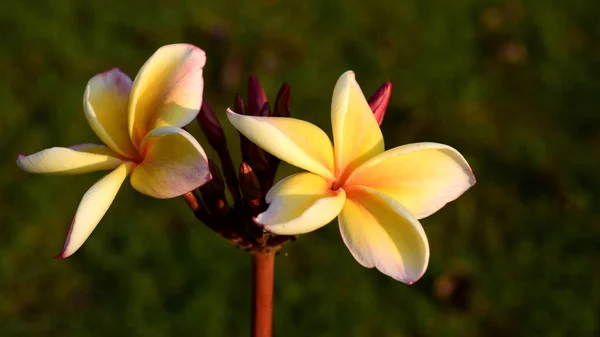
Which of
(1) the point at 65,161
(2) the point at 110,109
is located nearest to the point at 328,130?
(2) the point at 110,109

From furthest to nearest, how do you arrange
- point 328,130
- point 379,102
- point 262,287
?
point 328,130
point 379,102
point 262,287

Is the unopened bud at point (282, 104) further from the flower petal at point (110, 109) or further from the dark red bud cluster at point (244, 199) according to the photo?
the flower petal at point (110, 109)

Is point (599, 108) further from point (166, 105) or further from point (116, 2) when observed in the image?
point (166, 105)

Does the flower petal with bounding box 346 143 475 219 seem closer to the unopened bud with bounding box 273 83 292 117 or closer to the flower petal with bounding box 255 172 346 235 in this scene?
the flower petal with bounding box 255 172 346 235

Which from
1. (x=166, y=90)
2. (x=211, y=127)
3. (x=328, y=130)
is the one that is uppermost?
(x=166, y=90)

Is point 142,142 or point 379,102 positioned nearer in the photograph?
point 142,142

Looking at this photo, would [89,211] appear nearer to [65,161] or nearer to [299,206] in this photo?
[65,161]

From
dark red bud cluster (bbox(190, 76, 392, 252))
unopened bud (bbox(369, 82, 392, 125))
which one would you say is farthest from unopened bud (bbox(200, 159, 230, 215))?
unopened bud (bbox(369, 82, 392, 125))

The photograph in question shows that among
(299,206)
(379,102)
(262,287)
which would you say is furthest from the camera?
(379,102)
